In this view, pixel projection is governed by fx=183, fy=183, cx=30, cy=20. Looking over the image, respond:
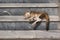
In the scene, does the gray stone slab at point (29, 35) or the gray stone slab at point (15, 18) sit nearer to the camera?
the gray stone slab at point (29, 35)

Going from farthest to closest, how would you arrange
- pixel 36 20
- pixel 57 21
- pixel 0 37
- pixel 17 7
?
pixel 17 7 < pixel 57 21 < pixel 36 20 < pixel 0 37

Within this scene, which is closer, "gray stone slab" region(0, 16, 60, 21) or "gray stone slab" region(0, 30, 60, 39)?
"gray stone slab" region(0, 30, 60, 39)

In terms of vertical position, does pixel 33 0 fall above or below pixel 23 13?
above

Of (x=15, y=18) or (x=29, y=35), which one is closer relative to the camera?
(x=29, y=35)

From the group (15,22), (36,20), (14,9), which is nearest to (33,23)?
(36,20)

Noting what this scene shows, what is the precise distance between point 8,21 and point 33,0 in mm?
485

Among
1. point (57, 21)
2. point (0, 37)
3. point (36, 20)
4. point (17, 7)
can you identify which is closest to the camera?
point (0, 37)

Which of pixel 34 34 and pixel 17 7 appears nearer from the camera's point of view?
pixel 34 34

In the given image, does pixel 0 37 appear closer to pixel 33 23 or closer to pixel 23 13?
pixel 33 23

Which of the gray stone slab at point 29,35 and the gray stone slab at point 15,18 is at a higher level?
the gray stone slab at point 15,18

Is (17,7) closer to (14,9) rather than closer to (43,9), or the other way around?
(14,9)

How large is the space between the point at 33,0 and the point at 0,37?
952 millimetres

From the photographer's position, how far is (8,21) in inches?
96.0

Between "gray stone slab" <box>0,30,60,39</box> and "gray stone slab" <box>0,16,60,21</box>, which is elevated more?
"gray stone slab" <box>0,16,60,21</box>
